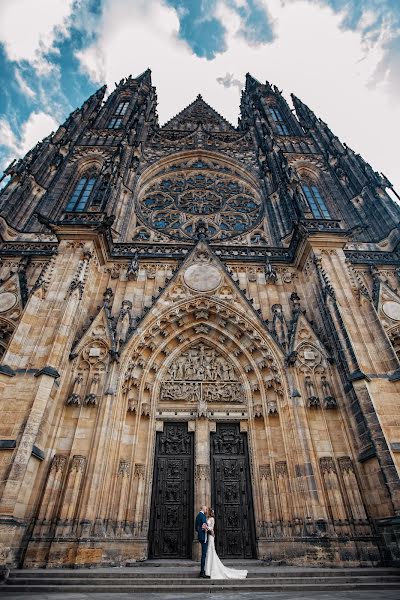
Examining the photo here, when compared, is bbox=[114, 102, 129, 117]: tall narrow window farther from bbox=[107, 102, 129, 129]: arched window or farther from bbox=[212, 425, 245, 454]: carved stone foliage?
bbox=[212, 425, 245, 454]: carved stone foliage

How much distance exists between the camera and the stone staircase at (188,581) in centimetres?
471

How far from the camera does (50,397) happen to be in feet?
24.0

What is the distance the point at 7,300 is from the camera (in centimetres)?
980

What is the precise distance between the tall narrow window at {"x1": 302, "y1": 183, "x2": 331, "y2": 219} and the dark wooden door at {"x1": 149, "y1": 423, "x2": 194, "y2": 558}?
9.89 metres

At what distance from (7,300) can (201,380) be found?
606 cm

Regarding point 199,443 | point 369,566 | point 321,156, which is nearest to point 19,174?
point 199,443

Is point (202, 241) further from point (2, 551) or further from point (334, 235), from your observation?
point (2, 551)

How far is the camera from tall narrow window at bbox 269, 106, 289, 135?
19877 mm

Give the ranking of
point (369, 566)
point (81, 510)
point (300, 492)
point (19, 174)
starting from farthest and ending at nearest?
point (19, 174), point (300, 492), point (81, 510), point (369, 566)

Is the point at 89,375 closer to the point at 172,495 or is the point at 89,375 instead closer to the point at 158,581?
the point at 172,495

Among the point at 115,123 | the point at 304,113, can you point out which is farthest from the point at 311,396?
the point at 304,113

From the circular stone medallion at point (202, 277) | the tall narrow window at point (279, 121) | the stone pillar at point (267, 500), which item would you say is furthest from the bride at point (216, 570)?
the tall narrow window at point (279, 121)

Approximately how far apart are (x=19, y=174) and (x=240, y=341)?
439 inches

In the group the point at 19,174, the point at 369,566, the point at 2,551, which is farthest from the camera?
the point at 19,174
